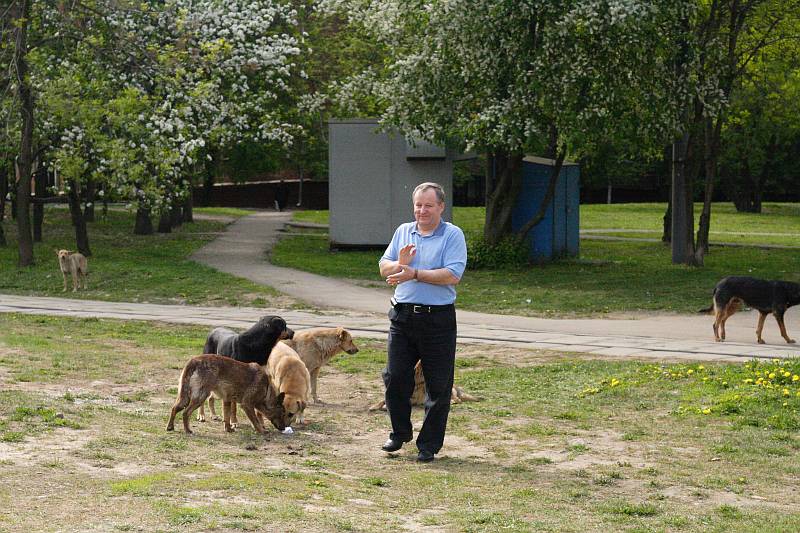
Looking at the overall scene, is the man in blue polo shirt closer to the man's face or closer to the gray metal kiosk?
the man's face

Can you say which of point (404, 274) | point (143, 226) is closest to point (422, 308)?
point (404, 274)

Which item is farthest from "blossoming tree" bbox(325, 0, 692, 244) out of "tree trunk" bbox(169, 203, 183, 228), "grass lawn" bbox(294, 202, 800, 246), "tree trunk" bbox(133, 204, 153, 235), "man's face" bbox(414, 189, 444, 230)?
"tree trunk" bbox(169, 203, 183, 228)

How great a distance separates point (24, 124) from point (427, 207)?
18573 mm

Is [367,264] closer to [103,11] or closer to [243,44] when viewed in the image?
[243,44]

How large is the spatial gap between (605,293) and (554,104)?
4.10 meters

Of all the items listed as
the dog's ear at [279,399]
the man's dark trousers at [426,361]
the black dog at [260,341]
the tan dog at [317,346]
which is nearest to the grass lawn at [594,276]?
the tan dog at [317,346]

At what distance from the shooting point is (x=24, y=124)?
24.8 m

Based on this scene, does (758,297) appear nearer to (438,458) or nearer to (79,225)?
(438,458)

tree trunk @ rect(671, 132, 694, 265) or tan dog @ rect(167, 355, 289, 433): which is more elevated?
tree trunk @ rect(671, 132, 694, 265)

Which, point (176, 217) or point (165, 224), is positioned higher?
point (176, 217)

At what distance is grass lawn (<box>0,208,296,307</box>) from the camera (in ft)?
69.3

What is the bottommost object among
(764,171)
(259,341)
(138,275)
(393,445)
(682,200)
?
(393,445)

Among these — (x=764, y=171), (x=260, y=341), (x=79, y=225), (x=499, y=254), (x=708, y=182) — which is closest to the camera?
(x=260, y=341)

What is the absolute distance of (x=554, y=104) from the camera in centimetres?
2336
